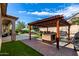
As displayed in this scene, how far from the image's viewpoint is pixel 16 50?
236 inches

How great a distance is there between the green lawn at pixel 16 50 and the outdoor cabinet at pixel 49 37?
2.00 feet

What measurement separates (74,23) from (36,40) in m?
1.48

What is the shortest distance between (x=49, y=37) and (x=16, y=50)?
1306 mm

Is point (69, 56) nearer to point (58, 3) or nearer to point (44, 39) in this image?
point (44, 39)

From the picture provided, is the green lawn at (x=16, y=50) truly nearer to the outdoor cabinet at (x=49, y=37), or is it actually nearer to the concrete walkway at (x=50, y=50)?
the concrete walkway at (x=50, y=50)

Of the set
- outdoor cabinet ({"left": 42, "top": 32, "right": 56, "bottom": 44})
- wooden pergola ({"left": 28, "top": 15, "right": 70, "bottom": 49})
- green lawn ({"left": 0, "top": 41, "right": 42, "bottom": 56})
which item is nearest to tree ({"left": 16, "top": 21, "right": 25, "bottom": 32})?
wooden pergola ({"left": 28, "top": 15, "right": 70, "bottom": 49})

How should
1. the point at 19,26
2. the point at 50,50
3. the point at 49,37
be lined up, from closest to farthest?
the point at 50,50
the point at 19,26
the point at 49,37

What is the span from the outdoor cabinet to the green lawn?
0.61 m

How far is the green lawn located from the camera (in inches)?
233

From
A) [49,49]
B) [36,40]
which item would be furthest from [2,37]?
[49,49]

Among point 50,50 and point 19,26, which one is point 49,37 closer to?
point 50,50

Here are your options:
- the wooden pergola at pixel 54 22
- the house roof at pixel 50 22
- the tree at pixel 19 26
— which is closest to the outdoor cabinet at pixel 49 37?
the wooden pergola at pixel 54 22

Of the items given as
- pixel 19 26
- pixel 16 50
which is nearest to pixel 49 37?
pixel 19 26

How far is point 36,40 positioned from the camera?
20.7ft
